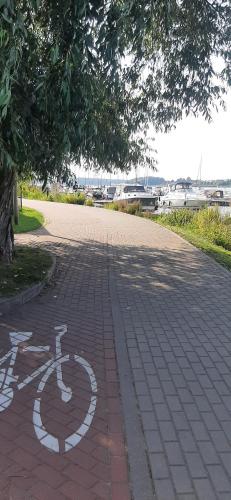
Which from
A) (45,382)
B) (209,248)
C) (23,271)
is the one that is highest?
(23,271)

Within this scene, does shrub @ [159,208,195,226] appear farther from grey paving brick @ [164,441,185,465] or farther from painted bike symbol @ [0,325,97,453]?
grey paving brick @ [164,441,185,465]

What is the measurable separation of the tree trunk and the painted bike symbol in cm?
297

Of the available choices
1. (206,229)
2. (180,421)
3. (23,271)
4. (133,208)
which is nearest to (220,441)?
(180,421)

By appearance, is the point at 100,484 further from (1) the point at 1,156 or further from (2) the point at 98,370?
(1) the point at 1,156

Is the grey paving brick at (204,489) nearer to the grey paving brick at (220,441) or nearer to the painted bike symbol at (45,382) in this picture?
the grey paving brick at (220,441)

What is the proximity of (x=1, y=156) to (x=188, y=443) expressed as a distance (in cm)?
326

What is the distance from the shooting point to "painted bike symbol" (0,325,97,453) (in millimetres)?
3344

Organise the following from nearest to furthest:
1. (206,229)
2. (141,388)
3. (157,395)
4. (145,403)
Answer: (145,403)
(157,395)
(141,388)
(206,229)

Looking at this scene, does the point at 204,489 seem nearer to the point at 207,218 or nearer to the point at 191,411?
the point at 191,411

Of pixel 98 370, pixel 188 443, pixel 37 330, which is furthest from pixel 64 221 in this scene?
pixel 188 443

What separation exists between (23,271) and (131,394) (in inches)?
168

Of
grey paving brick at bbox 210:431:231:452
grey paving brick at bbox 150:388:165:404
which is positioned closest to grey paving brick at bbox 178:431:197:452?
grey paving brick at bbox 210:431:231:452

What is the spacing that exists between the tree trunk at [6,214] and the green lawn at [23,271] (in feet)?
0.76

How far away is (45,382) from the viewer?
4191mm
